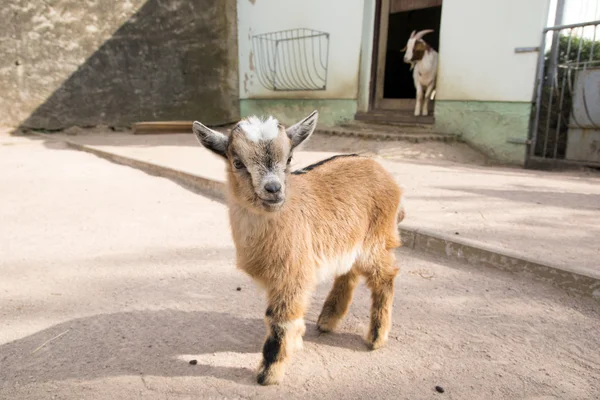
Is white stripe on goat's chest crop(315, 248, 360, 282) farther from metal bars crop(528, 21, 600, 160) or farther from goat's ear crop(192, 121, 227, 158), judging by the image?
metal bars crop(528, 21, 600, 160)

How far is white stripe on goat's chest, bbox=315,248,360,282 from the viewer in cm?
222

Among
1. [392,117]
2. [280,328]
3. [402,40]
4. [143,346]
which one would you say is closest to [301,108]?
[392,117]

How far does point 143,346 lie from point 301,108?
10525mm

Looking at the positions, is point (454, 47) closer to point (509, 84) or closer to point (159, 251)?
point (509, 84)

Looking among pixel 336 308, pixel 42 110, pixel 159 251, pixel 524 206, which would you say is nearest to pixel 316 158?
pixel 524 206

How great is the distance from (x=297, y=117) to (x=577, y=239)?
9402mm

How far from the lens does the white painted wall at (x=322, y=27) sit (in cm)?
1058

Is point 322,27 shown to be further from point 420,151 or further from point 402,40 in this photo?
point 402,40

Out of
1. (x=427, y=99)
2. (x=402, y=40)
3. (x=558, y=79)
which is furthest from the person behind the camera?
(x=402, y=40)

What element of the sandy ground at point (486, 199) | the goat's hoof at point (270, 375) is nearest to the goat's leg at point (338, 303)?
the goat's hoof at point (270, 375)

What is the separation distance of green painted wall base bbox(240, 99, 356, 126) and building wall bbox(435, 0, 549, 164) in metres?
2.61

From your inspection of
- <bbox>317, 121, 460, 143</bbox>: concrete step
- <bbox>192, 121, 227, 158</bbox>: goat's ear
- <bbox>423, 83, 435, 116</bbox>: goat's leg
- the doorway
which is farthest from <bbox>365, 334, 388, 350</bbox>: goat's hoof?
the doorway

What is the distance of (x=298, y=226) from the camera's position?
2.15 m

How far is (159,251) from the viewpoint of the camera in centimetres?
364
